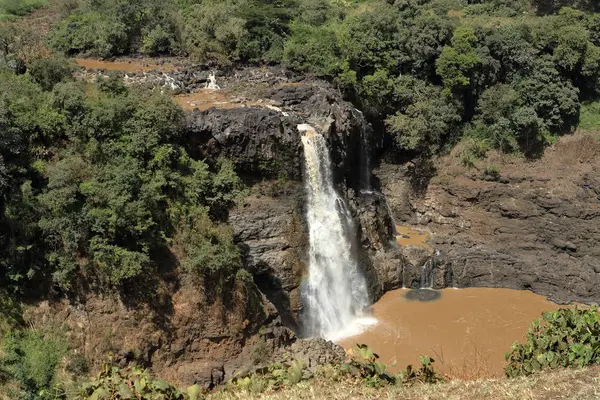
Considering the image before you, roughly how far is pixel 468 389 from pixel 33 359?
10.6m

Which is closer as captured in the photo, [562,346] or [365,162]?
[562,346]

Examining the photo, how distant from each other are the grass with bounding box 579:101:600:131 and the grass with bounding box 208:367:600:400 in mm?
23109

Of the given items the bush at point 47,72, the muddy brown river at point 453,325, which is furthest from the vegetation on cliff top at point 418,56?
the bush at point 47,72

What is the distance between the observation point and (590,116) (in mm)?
28656

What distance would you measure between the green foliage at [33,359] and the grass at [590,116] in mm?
26546

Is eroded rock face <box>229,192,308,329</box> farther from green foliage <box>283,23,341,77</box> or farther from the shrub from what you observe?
green foliage <box>283,23,341,77</box>

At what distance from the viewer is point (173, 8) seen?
32.0m

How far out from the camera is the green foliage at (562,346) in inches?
347

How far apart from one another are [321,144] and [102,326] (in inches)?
423

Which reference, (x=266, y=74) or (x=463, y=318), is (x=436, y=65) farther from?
(x=463, y=318)

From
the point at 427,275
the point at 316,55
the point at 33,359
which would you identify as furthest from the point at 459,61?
the point at 33,359

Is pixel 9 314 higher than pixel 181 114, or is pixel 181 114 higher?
pixel 181 114

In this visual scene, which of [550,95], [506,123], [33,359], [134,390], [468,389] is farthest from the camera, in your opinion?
[550,95]

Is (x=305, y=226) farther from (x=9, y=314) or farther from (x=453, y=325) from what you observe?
(x=9, y=314)
